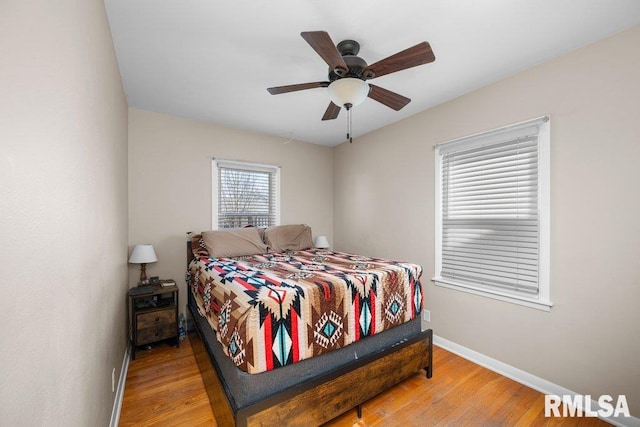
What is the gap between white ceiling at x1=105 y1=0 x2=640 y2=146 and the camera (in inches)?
64.7

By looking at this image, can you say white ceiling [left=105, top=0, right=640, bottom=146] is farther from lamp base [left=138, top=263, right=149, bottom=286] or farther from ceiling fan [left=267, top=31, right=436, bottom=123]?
lamp base [left=138, top=263, right=149, bottom=286]

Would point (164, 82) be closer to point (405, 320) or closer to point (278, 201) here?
point (278, 201)

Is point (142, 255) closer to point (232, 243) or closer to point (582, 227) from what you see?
point (232, 243)

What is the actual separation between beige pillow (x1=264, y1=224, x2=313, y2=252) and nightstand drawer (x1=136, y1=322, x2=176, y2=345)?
1355 millimetres

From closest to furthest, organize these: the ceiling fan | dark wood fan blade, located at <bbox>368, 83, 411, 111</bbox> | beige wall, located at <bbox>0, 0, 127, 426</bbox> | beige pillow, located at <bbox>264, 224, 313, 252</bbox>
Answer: beige wall, located at <bbox>0, 0, 127, 426</bbox>, the ceiling fan, dark wood fan blade, located at <bbox>368, 83, 411, 111</bbox>, beige pillow, located at <bbox>264, 224, 313, 252</bbox>

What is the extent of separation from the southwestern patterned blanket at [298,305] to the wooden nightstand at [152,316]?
54cm

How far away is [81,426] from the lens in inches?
40.6

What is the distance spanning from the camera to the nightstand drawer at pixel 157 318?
103 inches

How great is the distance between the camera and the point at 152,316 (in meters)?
2.65

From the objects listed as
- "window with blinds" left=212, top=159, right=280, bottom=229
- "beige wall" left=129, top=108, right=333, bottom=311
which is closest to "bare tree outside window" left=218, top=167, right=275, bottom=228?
"window with blinds" left=212, top=159, right=280, bottom=229

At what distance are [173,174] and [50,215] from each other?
2.72 m

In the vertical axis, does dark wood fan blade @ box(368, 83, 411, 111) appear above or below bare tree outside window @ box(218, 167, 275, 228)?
above

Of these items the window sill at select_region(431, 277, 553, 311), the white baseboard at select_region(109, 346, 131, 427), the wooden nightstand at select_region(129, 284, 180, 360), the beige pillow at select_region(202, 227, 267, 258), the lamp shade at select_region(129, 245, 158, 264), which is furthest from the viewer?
the beige pillow at select_region(202, 227, 267, 258)

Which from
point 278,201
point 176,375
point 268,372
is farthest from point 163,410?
point 278,201
